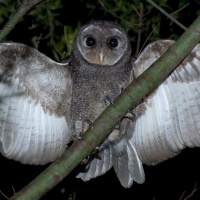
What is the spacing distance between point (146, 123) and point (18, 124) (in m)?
0.86

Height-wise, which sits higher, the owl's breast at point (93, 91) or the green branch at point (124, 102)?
the green branch at point (124, 102)

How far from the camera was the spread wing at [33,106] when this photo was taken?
106 inches

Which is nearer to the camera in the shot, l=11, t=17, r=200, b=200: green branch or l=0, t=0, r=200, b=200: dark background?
l=11, t=17, r=200, b=200: green branch

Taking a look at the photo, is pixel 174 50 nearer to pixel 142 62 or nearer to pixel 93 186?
pixel 142 62

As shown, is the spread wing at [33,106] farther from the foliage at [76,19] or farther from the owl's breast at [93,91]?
the foliage at [76,19]

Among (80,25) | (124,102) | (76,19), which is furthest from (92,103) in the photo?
(76,19)

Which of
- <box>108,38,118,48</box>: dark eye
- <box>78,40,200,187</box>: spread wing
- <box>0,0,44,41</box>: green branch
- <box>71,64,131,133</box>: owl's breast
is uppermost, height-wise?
<box>0,0,44,41</box>: green branch

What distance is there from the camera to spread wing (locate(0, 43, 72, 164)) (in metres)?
2.69

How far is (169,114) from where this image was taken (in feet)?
9.46

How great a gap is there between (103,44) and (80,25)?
81 cm

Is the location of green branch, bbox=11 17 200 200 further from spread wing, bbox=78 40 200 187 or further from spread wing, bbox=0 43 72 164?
spread wing, bbox=0 43 72 164

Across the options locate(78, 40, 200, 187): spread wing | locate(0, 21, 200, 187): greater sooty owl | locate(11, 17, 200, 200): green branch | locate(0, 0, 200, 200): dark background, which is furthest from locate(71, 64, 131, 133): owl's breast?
locate(11, 17, 200, 200): green branch

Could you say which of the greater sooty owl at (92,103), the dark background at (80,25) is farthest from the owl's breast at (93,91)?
the dark background at (80,25)

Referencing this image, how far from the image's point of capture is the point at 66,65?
2.89 metres
